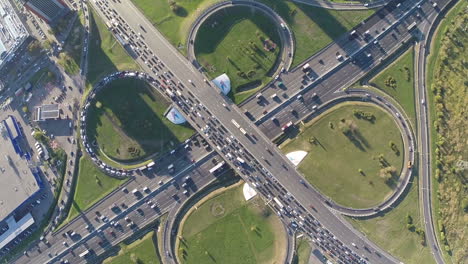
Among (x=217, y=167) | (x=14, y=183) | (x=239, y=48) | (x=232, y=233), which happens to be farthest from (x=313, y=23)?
(x=14, y=183)

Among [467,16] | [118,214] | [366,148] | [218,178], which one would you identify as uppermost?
[118,214]

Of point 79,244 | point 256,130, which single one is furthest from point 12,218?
point 256,130

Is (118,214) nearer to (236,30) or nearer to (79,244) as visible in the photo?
(79,244)

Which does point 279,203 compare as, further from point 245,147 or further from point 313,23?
point 313,23

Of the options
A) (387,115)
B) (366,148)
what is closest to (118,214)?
(366,148)

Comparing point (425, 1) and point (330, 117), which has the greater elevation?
point (425, 1)
